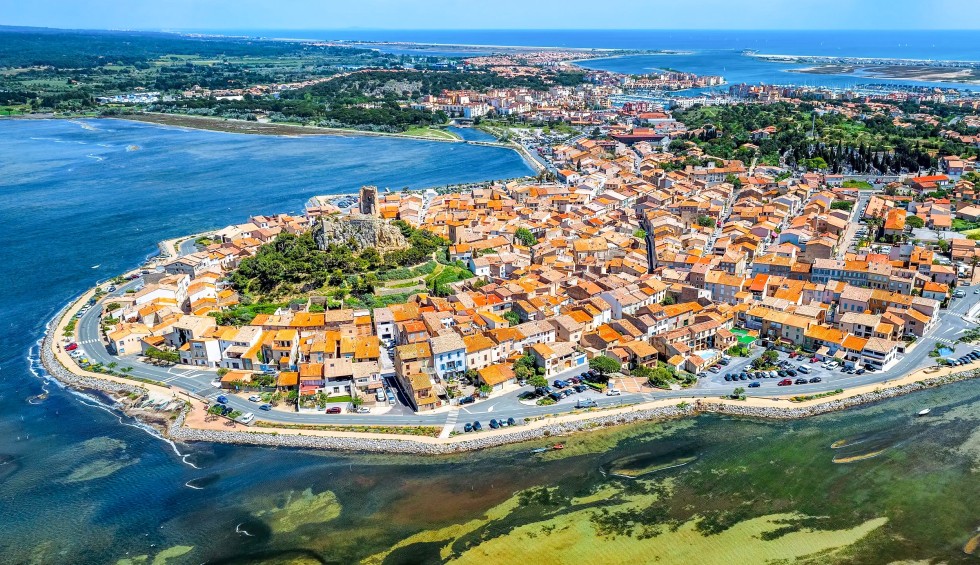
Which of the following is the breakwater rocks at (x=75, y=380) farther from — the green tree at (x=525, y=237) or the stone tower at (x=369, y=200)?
the green tree at (x=525, y=237)

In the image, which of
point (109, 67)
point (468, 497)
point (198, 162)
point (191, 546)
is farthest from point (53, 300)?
point (109, 67)

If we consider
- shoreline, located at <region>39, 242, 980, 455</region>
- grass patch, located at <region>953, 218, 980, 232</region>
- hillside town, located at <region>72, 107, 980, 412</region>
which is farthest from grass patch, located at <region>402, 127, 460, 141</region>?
shoreline, located at <region>39, 242, 980, 455</region>

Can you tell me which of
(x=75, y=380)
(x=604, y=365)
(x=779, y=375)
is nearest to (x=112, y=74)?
(x=75, y=380)

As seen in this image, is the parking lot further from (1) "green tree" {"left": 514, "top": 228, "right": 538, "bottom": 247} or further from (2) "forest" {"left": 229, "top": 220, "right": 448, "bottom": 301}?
(2) "forest" {"left": 229, "top": 220, "right": 448, "bottom": 301}

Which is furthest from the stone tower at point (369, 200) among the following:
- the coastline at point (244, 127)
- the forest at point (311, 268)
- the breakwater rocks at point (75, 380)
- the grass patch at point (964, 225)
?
the coastline at point (244, 127)

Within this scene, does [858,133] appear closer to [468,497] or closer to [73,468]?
[468,497]

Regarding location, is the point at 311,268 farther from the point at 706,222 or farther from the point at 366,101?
the point at 366,101
